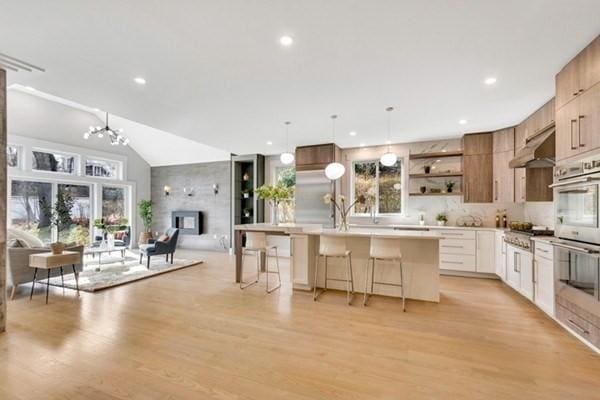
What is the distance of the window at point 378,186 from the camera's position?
20.8 feet

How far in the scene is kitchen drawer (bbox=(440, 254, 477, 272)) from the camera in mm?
5082

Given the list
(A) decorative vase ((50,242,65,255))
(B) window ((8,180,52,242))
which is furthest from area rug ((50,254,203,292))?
(B) window ((8,180,52,242))

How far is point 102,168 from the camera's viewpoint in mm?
8180

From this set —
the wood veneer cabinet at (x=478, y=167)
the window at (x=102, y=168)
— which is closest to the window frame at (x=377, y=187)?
the wood veneer cabinet at (x=478, y=167)

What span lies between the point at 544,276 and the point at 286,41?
4.01m

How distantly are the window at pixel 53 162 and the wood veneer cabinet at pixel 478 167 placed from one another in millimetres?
9920

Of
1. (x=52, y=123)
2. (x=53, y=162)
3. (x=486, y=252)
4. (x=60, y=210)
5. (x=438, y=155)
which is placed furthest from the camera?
(x=53, y=162)

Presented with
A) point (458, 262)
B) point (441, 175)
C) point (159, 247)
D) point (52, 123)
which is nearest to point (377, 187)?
point (441, 175)

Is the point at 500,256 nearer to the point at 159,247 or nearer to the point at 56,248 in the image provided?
the point at 159,247

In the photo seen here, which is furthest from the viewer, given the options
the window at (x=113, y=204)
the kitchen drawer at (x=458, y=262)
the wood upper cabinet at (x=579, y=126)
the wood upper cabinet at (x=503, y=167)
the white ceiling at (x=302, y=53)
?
the window at (x=113, y=204)

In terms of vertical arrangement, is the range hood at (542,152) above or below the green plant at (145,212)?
above

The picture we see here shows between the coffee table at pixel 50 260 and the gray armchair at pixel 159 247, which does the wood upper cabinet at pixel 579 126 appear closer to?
the coffee table at pixel 50 260

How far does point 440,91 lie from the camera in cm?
352

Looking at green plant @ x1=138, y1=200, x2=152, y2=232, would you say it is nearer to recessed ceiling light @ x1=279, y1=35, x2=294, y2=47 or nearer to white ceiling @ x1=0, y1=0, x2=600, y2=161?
→ white ceiling @ x1=0, y1=0, x2=600, y2=161
